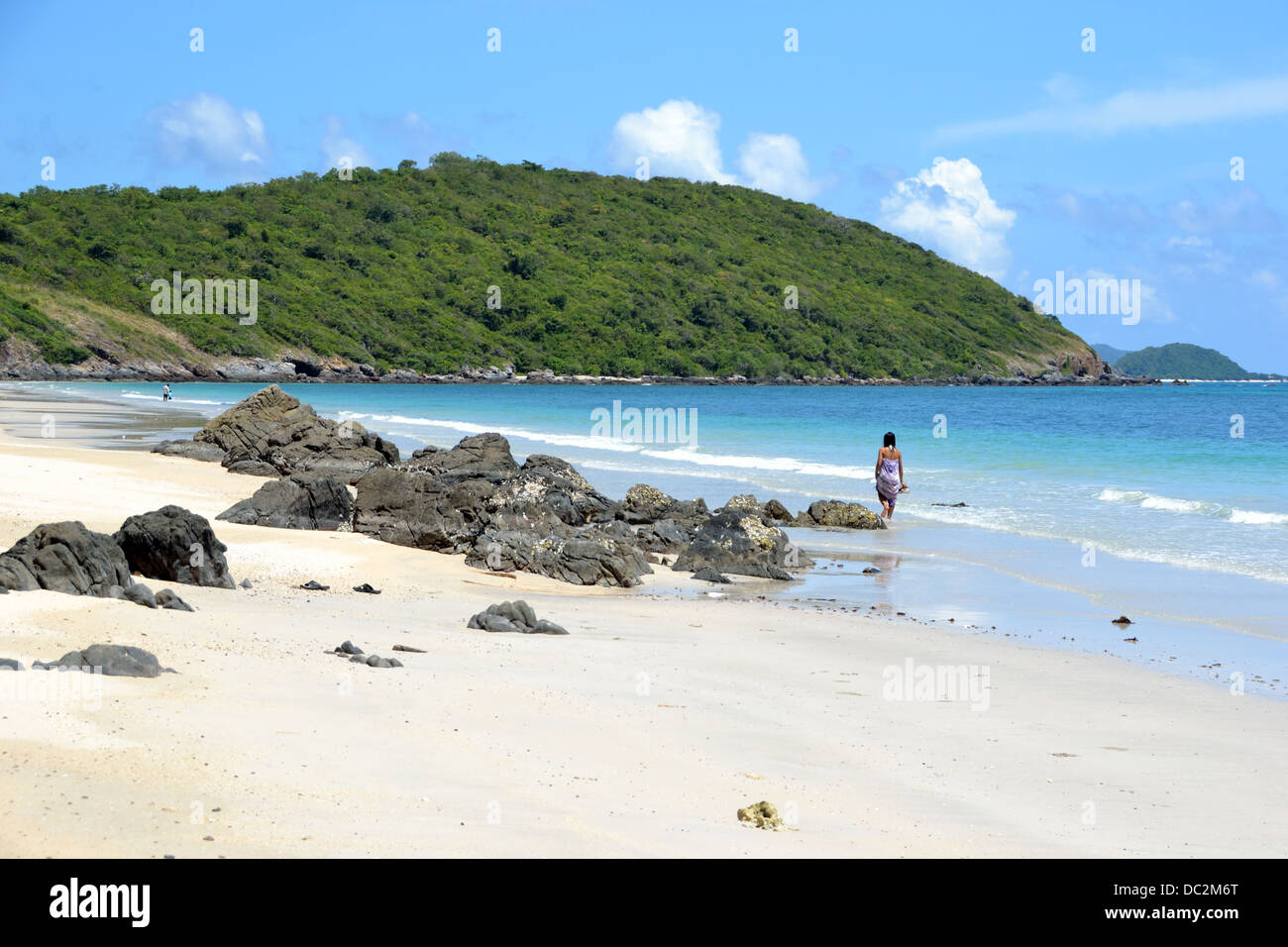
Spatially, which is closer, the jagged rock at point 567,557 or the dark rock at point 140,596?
the dark rock at point 140,596

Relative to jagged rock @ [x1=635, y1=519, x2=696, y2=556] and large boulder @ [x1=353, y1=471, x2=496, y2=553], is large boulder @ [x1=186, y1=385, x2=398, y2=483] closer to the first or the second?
large boulder @ [x1=353, y1=471, x2=496, y2=553]

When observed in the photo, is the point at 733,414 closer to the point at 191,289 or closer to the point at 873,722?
the point at 873,722

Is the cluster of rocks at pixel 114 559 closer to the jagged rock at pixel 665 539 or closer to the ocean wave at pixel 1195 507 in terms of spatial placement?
the jagged rock at pixel 665 539

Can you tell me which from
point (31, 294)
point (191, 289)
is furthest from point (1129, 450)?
point (191, 289)

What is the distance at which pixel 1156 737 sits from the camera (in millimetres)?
7164

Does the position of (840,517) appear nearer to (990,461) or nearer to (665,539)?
(665,539)

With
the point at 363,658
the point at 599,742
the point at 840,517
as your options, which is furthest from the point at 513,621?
the point at 840,517

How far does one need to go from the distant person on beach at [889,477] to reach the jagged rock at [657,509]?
2967 mm

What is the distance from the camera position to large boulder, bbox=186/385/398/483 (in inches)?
866

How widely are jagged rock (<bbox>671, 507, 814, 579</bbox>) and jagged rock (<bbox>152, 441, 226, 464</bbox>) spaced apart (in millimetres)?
12749

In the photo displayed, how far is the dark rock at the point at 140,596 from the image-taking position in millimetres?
8125

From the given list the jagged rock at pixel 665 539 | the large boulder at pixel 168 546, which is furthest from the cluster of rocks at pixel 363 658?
the jagged rock at pixel 665 539

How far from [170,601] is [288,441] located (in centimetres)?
1576

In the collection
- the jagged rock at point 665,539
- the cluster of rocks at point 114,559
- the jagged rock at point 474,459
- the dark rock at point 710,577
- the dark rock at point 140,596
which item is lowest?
the dark rock at point 710,577
